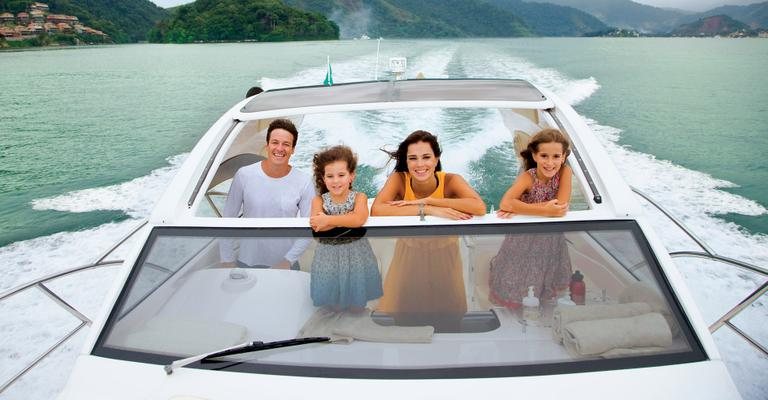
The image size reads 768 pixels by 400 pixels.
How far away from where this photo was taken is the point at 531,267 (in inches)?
73.0

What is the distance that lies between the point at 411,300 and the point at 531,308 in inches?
15.1

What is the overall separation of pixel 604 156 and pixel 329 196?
1041mm

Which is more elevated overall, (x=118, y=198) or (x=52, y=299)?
(x=52, y=299)

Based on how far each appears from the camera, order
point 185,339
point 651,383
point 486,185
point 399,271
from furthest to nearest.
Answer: point 486,185, point 399,271, point 185,339, point 651,383

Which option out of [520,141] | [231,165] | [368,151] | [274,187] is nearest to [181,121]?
[368,151]

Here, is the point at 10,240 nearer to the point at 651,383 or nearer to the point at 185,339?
the point at 185,339

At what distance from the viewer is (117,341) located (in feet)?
5.45

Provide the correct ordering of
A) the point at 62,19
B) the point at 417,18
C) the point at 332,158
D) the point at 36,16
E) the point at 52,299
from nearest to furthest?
the point at 332,158, the point at 52,299, the point at 36,16, the point at 62,19, the point at 417,18

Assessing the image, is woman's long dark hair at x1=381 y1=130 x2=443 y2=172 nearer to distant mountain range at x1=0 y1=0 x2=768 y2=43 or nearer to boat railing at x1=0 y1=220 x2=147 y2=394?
boat railing at x1=0 y1=220 x2=147 y2=394

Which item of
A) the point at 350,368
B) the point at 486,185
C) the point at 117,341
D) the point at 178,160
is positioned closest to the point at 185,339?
the point at 117,341

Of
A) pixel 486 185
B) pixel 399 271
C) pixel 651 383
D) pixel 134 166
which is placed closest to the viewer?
pixel 651 383

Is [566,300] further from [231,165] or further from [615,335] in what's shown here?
[231,165]

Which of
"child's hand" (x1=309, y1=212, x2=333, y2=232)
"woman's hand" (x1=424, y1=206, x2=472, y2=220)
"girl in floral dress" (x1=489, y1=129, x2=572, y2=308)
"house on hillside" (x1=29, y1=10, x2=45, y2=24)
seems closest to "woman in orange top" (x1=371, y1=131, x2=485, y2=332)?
"woman's hand" (x1=424, y1=206, x2=472, y2=220)

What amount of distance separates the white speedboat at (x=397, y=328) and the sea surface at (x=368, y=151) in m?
1.87
